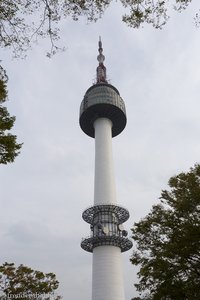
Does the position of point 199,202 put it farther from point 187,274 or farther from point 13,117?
point 13,117

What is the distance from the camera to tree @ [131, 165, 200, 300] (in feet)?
62.3

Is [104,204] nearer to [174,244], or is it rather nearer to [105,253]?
[105,253]

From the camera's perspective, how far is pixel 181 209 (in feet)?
66.6

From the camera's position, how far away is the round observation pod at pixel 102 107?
67.6 metres

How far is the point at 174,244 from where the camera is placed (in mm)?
19266

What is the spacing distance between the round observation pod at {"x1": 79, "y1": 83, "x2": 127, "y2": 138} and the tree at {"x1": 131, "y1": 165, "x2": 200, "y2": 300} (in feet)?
151

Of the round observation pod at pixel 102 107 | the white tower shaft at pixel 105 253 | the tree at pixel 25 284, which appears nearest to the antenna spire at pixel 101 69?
the round observation pod at pixel 102 107

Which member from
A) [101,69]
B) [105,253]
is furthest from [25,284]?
[101,69]

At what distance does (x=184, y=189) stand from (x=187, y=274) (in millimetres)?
4878

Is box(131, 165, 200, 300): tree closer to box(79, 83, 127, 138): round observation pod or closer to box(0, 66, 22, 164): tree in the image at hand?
box(0, 66, 22, 164): tree


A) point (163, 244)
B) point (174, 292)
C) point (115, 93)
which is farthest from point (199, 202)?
point (115, 93)

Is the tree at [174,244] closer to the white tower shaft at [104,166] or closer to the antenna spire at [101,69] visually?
the white tower shaft at [104,166]

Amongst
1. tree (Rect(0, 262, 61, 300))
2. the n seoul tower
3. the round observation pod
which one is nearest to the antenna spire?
the n seoul tower

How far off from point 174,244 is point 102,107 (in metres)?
→ 50.2
